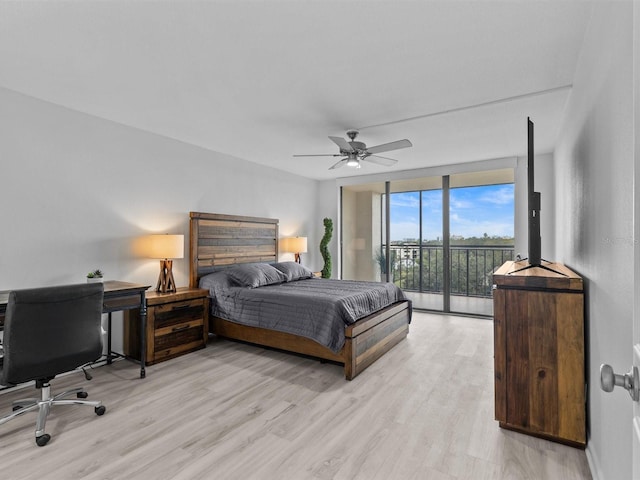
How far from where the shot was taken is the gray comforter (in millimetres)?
3188

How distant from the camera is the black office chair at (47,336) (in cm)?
204

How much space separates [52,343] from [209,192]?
2.80m

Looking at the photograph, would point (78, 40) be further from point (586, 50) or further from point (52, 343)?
point (586, 50)

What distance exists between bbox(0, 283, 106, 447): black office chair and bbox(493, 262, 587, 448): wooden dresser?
2.78m

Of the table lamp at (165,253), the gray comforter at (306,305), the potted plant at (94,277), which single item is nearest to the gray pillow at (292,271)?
the gray comforter at (306,305)

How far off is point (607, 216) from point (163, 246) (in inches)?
145

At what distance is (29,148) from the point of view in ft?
9.73

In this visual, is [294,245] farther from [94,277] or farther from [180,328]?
[94,277]

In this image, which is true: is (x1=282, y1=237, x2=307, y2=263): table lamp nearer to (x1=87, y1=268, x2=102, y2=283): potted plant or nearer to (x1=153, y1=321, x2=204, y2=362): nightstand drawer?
(x1=153, y1=321, x2=204, y2=362): nightstand drawer

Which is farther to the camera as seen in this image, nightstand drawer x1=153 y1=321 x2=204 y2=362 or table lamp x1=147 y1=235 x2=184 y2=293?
table lamp x1=147 y1=235 x2=184 y2=293

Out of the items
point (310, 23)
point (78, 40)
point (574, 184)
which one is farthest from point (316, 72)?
point (574, 184)

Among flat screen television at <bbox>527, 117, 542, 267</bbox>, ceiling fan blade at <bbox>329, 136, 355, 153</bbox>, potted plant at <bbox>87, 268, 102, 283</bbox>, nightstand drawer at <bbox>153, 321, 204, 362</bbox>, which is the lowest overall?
nightstand drawer at <bbox>153, 321, 204, 362</bbox>

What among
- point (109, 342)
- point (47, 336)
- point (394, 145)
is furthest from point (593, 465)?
point (109, 342)

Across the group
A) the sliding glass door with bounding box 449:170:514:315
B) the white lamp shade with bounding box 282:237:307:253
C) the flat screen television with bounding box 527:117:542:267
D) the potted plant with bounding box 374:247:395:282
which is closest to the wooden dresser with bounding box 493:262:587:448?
the flat screen television with bounding box 527:117:542:267
